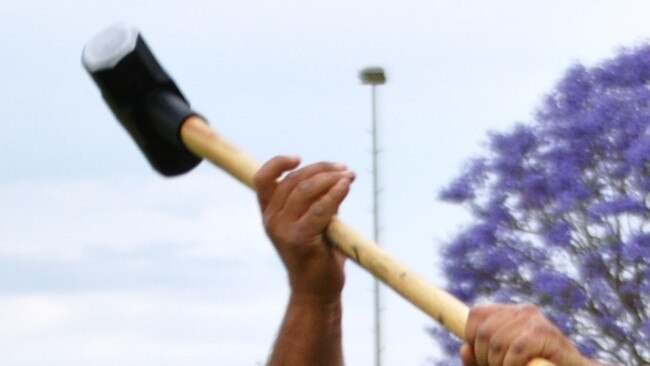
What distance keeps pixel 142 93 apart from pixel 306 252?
0.81m

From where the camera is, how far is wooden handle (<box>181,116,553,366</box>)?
3512mm

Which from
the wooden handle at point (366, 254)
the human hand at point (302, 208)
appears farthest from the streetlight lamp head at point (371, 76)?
the human hand at point (302, 208)

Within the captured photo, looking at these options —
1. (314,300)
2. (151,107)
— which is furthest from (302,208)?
(151,107)

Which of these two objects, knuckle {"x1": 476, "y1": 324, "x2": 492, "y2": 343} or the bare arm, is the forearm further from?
knuckle {"x1": 476, "y1": 324, "x2": 492, "y2": 343}

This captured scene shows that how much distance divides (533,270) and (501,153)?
1.57 meters

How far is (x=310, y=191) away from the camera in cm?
374

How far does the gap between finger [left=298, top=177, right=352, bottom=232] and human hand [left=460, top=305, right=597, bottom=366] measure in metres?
0.52

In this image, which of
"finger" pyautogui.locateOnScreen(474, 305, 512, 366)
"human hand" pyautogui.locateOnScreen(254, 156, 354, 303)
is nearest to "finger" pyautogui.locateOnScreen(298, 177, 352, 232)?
"human hand" pyautogui.locateOnScreen(254, 156, 354, 303)

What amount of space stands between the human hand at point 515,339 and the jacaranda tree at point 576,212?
646 inches

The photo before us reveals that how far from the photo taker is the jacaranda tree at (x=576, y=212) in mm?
19953

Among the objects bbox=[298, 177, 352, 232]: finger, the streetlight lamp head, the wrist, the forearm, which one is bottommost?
the streetlight lamp head

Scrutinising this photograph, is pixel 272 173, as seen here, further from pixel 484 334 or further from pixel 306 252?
pixel 484 334

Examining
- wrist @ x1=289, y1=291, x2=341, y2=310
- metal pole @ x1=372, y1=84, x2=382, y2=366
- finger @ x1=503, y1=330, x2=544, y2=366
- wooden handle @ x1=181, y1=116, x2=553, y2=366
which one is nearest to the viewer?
finger @ x1=503, y1=330, x2=544, y2=366

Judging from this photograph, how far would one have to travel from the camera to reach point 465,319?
11.4 feet
